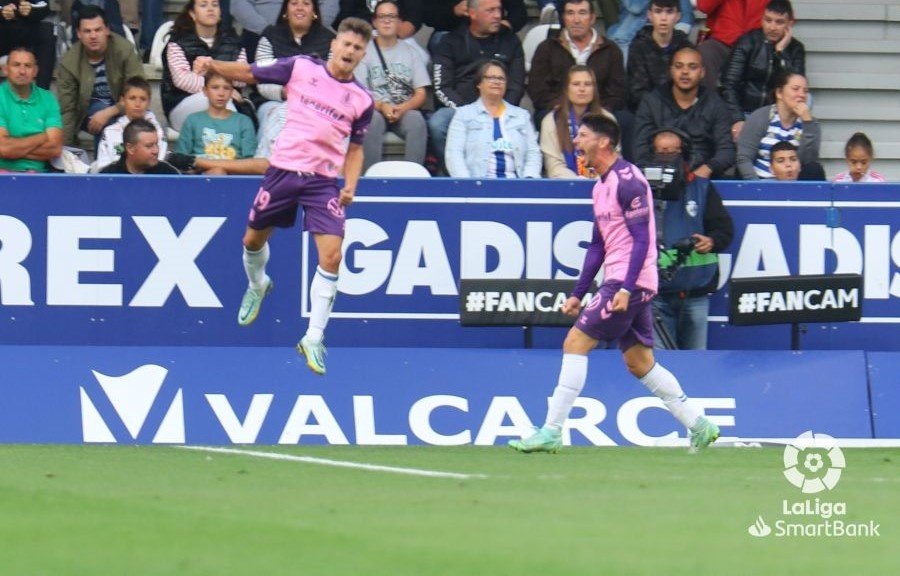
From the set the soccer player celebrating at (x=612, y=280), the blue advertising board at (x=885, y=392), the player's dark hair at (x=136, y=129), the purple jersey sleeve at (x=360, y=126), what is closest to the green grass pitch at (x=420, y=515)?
the soccer player celebrating at (x=612, y=280)

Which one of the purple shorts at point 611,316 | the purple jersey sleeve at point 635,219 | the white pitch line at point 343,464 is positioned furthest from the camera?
the purple shorts at point 611,316

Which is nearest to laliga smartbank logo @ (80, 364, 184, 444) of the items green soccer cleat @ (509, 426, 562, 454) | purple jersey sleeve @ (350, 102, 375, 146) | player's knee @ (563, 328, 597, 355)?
purple jersey sleeve @ (350, 102, 375, 146)

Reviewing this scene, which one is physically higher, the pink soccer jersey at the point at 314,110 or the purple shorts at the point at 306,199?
the pink soccer jersey at the point at 314,110

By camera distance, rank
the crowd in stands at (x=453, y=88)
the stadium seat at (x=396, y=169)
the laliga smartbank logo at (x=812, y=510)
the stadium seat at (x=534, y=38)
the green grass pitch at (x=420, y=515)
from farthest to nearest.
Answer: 1. the stadium seat at (x=534, y=38)
2. the crowd in stands at (x=453, y=88)
3. the stadium seat at (x=396, y=169)
4. the laliga smartbank logo at (x=812, y=510)
5. the green grass pitch at (x=420, y=515)

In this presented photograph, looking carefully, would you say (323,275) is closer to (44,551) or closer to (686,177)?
(686,177)

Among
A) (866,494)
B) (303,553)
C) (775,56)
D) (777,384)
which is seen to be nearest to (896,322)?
(777,384)

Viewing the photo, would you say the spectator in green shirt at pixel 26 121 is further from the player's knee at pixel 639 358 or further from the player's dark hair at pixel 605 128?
the player's knee at pixel 639 358

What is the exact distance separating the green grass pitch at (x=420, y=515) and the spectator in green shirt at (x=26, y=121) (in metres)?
3.88

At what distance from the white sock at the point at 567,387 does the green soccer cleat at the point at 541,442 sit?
51 millimetres

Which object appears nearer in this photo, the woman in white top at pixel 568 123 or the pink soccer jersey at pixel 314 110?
the pink soccer jersey at pixel 314 110

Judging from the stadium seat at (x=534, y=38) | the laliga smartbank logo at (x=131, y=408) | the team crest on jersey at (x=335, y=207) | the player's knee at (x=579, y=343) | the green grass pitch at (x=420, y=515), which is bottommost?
the laliga smartbank logo at (x=131, y=408)

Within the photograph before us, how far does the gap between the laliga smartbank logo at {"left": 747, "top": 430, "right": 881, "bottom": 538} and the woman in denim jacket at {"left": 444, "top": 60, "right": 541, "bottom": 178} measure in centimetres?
454

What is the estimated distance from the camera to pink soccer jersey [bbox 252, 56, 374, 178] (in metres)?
12.0

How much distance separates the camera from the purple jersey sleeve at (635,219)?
11.2 meters
